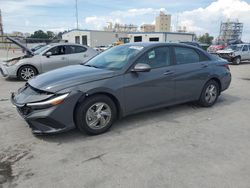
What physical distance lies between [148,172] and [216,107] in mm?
3455

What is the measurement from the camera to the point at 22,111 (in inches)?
141

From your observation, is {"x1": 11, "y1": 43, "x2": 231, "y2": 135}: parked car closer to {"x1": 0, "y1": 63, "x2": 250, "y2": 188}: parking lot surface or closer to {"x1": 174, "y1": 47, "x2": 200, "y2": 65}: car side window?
{"x1": 174, "y1": 47, "x2": 200, "y2": 65}: car side window

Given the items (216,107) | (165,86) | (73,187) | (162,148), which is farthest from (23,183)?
(216,107)

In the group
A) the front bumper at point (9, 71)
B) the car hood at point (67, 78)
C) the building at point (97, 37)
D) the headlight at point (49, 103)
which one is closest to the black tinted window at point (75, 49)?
the front bumper at point (9, 71)

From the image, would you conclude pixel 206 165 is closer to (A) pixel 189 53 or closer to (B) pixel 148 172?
(B) pixel 148 172

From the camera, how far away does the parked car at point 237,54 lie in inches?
695

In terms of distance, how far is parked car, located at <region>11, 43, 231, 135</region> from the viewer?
349cm

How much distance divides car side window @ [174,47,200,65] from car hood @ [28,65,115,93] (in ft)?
5.47

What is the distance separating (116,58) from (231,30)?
80.7m

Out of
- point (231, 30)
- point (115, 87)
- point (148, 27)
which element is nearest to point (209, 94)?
Answer: point (115, 87)

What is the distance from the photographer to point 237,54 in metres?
17.7

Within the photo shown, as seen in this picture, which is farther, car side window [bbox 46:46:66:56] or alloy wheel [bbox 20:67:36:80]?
→ car side window [bbox 46:46:66:56]

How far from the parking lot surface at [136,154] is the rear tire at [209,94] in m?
0.67

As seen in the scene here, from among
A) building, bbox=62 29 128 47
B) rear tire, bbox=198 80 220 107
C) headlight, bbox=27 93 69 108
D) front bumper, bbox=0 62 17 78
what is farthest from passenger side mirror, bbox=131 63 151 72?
building, bbox=62 29 128 47
